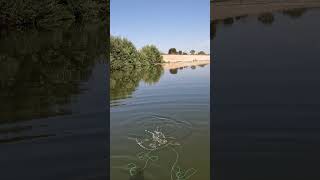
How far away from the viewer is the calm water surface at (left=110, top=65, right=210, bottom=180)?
9.40 meters

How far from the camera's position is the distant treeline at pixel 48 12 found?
1762 inches

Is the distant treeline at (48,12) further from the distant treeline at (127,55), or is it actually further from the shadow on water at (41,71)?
the distant treeline at (127,55)

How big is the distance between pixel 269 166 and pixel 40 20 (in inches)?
1701

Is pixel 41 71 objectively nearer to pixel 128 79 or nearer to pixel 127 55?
pixel 128 79

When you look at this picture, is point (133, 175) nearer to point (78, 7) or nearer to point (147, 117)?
point (147, 117)

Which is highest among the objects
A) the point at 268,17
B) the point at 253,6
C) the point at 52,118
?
the point at 253,6

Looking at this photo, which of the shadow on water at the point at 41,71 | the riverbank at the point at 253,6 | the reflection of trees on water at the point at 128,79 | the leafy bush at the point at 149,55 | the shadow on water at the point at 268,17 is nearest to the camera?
the shadow on water at the point at 41,71

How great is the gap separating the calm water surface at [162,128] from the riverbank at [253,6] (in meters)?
23.0

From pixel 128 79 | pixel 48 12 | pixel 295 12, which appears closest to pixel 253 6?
pixel 295 12

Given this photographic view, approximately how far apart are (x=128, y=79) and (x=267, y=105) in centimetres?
1225

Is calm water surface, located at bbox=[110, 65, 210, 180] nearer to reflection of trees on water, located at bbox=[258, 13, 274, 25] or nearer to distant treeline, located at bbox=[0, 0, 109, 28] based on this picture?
reflection of trees on water, located at bbox=[258, 13, 274, 25]

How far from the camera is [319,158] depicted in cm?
1098

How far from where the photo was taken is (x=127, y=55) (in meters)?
31.2

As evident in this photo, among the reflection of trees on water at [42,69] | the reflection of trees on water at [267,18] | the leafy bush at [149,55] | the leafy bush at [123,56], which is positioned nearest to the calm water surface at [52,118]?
the reflection of trees on water at [42,69]
